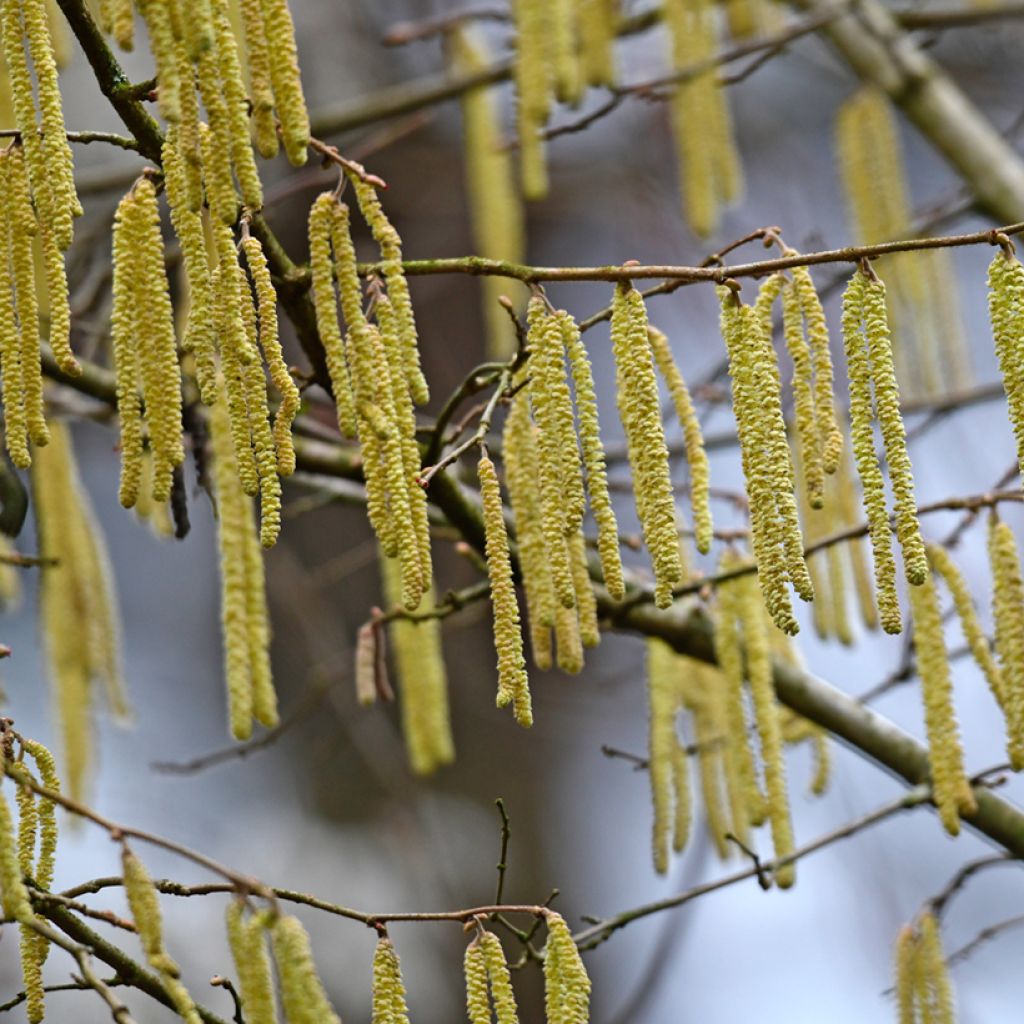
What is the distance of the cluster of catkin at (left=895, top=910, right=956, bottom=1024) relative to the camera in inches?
77.9

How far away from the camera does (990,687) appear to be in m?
1.97

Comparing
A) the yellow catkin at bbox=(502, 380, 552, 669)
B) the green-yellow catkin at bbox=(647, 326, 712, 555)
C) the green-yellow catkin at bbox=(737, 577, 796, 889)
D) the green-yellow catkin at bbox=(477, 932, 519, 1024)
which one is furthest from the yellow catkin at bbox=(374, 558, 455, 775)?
the green-yellow catkin at bbox=(477, 932, 519, 1024)

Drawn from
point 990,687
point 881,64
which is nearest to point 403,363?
point 990,687

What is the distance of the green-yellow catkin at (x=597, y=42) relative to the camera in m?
2.98

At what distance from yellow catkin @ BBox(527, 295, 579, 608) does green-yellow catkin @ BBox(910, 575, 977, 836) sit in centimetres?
73

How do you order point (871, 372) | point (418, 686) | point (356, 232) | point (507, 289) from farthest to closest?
1. point (356, 232)
2. point (507, 289)
3. point (418, 686)
4. point (871, 372)

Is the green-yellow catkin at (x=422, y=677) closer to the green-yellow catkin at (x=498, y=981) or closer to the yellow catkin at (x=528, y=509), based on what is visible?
the yellow catkin at (x=528, y=509)

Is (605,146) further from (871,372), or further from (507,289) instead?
(871,372)

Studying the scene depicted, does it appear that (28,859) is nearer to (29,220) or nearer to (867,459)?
(29,220)

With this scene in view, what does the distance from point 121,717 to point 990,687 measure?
126cm

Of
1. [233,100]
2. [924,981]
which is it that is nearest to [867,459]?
[233,100]

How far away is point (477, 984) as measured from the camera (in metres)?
1.35

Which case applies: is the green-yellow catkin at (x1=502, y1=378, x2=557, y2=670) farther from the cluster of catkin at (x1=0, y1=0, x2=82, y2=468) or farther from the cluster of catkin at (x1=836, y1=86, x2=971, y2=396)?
the cluster of catkin at (x1=836, y1=86, x2=971, y2=396)

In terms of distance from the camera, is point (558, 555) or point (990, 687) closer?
point (558, 555)
